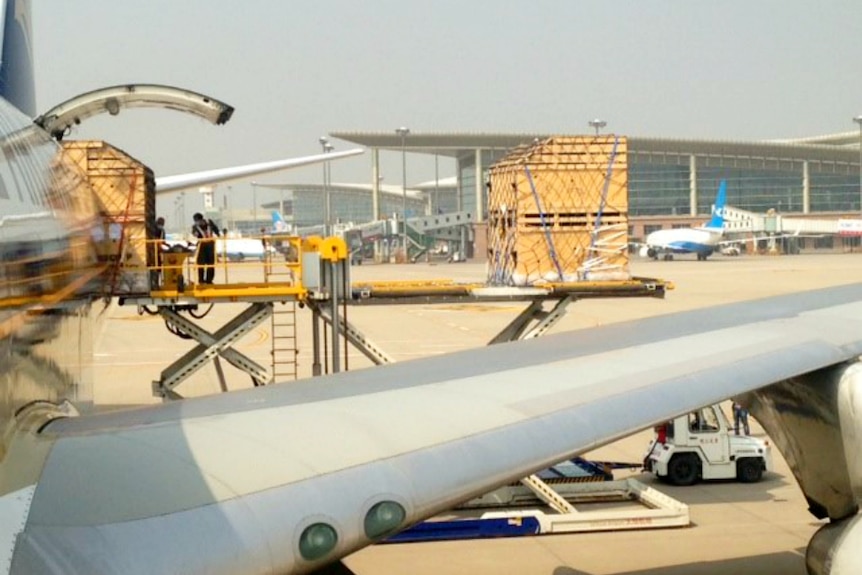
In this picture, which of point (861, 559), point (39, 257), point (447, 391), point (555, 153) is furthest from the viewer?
point (555, 153)

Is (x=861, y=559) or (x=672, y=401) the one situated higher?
(x=672, y=401)

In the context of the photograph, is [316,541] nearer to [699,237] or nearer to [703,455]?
[703,455]

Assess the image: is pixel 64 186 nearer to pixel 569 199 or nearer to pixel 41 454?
pixel 41 454

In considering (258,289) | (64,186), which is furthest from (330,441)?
(258,289)

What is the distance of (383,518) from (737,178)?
16841 centimetres

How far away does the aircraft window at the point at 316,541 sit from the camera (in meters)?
8.07

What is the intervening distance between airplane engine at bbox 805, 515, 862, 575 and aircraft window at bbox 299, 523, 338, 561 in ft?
14.1

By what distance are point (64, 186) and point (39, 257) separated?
477 centimetres

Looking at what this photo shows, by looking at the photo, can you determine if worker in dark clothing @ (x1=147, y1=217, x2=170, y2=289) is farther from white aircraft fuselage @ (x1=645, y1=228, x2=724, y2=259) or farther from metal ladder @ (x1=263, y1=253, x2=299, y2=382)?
white aircraft fuselage @ (x1=645, y1=228, x2=724, y2=259)

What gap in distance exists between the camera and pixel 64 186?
16.4 meters

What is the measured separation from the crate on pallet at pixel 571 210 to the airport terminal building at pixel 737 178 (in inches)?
4241

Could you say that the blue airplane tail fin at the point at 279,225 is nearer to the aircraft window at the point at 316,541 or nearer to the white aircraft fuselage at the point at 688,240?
the white aircraft fuselage at the point at 688,240

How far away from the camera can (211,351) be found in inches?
901

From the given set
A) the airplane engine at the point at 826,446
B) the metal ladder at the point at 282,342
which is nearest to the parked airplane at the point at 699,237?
the metal ladder at the point at 282,342
